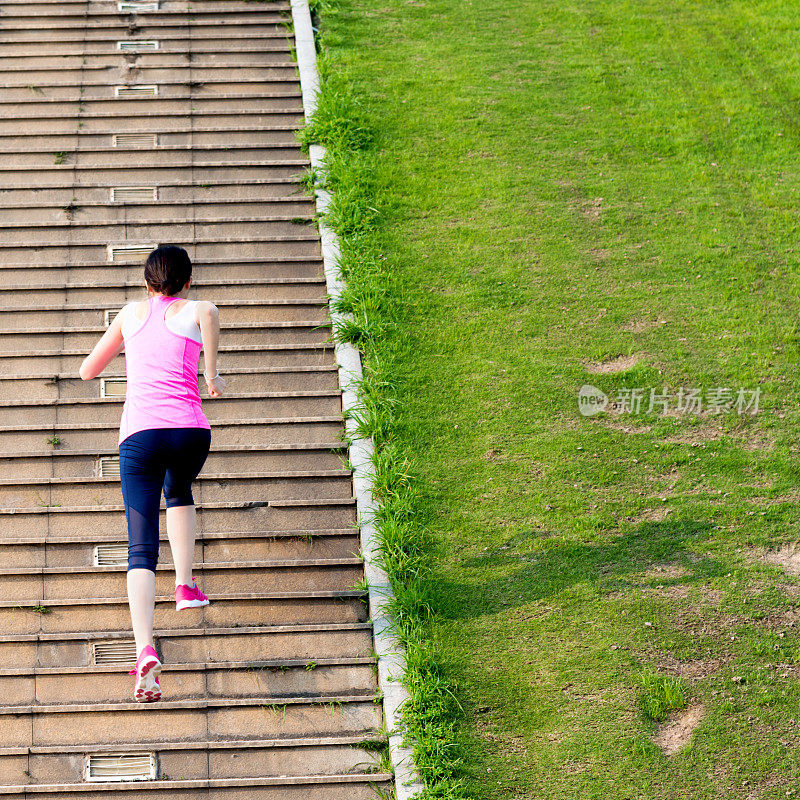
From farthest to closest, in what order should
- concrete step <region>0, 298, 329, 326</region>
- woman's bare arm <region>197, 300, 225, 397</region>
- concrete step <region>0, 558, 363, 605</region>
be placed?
1. concrete step <region>0, 298, 329, 326</region>
2. concrete step <region>0, 558, 363, 605</region>
3. woman's bare arm <region>197, 300, 225, 397</region>

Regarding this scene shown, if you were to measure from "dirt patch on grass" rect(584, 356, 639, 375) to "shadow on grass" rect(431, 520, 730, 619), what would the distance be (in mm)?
1412

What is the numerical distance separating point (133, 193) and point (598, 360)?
174 inches

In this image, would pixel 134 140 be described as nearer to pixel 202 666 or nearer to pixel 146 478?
pixel 146 478

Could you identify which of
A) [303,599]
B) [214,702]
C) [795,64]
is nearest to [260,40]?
[795,64]

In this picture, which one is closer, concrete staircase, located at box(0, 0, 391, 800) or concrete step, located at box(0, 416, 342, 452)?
concrete staircase, located at box(0, 0, 391, 800)

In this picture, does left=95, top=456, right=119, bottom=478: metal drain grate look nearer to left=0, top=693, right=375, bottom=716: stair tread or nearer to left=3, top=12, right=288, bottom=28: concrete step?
left=0, top=693, right=375, bottom=716: stair tread

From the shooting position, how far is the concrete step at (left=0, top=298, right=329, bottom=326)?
24.2 ft

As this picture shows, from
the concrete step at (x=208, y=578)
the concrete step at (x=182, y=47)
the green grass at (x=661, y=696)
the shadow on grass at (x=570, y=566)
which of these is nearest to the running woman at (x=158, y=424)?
the concrete step at (x=208, y=578)

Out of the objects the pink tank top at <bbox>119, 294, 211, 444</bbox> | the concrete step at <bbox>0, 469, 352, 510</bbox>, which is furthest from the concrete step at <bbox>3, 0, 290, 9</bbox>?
the pink tank top at <bbox>119, 294, 211, 444</bbox>

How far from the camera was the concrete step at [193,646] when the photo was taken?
5578 mm

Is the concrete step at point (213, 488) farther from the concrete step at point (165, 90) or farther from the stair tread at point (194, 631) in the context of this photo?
the concrete step at point (165, 90)

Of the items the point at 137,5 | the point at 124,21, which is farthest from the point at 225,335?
the point at 137,5

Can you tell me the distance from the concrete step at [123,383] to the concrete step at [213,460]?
52 centimetres

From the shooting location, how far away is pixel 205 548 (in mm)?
6105
